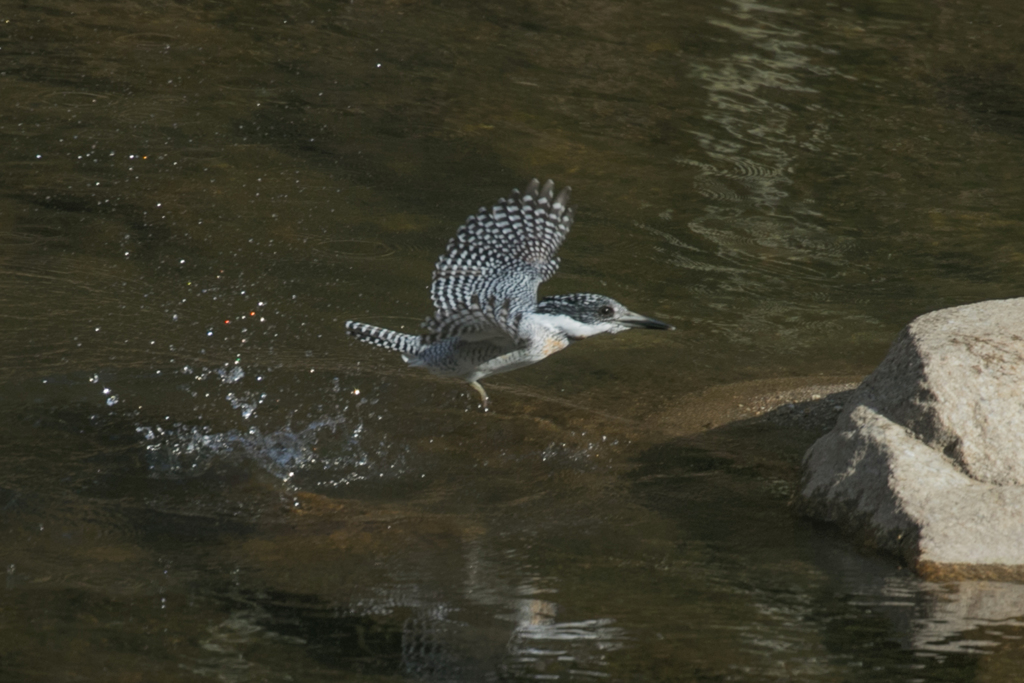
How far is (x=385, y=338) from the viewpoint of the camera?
→ 200 inches

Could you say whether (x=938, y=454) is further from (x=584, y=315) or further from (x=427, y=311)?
(x=427, y=311)

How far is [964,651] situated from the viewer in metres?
3.63

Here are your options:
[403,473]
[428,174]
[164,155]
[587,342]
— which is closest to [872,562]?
[403,473]

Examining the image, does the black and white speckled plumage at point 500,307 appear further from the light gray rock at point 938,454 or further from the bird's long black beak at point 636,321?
the light gray rock at point 938,454

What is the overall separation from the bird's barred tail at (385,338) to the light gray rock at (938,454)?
5.87 feet

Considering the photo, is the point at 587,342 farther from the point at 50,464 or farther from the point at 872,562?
Result: the point at 50,464

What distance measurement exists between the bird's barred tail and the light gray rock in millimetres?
1790

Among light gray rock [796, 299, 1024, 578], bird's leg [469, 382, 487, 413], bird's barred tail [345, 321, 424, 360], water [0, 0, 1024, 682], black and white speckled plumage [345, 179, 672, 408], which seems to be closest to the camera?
water [0, 0, 1024, 682]

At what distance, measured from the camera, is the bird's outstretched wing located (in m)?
5.15

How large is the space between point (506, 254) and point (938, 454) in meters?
2.12

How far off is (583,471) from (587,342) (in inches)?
60.2

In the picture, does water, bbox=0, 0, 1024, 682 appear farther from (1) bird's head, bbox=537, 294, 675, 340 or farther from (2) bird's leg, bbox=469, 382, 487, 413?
(1) bird's head, bbox=537, 294, 675, 340

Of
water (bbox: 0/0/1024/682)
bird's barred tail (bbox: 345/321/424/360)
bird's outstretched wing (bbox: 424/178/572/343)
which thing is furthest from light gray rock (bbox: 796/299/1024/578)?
bird's barred tail (bbox: 345/321/424/360)

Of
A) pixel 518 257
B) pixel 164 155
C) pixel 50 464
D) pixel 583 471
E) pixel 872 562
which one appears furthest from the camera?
pixel 164 155
